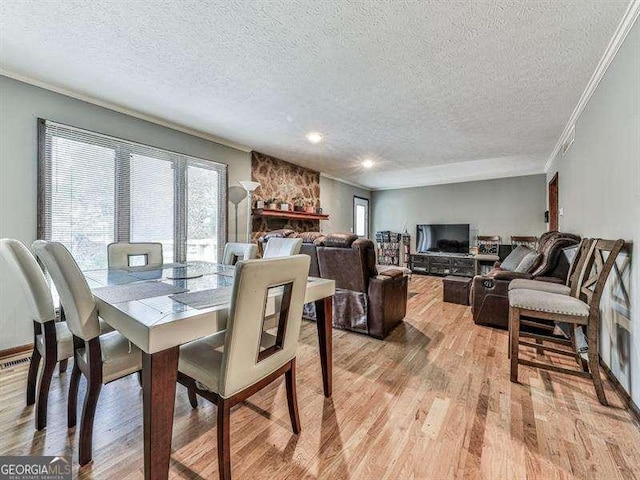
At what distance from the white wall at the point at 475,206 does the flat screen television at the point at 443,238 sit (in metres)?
0.25

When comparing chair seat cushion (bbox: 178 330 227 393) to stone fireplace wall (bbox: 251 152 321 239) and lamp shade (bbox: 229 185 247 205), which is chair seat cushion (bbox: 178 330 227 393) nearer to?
lamp shade (bbox: 229 185 247 205)

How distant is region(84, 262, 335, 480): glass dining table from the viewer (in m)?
0.99

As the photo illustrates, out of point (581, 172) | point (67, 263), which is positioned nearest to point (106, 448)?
point (67, 263)

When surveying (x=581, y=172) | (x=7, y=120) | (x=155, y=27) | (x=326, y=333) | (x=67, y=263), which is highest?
(x=155, y=27)

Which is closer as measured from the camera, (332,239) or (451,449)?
(451,449)

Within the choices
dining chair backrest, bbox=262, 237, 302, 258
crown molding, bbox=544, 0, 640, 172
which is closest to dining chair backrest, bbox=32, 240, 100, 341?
dining chair backrest, bbox=262, 237, 302, 258

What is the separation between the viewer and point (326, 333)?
1.84m

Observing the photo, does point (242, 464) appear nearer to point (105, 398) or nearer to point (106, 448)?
point (106, 448)

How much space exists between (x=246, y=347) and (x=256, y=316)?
0.14 m

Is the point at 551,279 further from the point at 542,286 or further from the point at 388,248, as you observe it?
the point at 388,248

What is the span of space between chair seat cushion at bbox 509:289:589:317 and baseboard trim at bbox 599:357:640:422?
20.6 inches

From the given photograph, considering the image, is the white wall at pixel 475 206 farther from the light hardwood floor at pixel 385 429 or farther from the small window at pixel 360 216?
the light hardwood floor at pixel 385 429

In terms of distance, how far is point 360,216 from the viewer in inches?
315

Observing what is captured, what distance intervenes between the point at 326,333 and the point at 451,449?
2.88 ft
